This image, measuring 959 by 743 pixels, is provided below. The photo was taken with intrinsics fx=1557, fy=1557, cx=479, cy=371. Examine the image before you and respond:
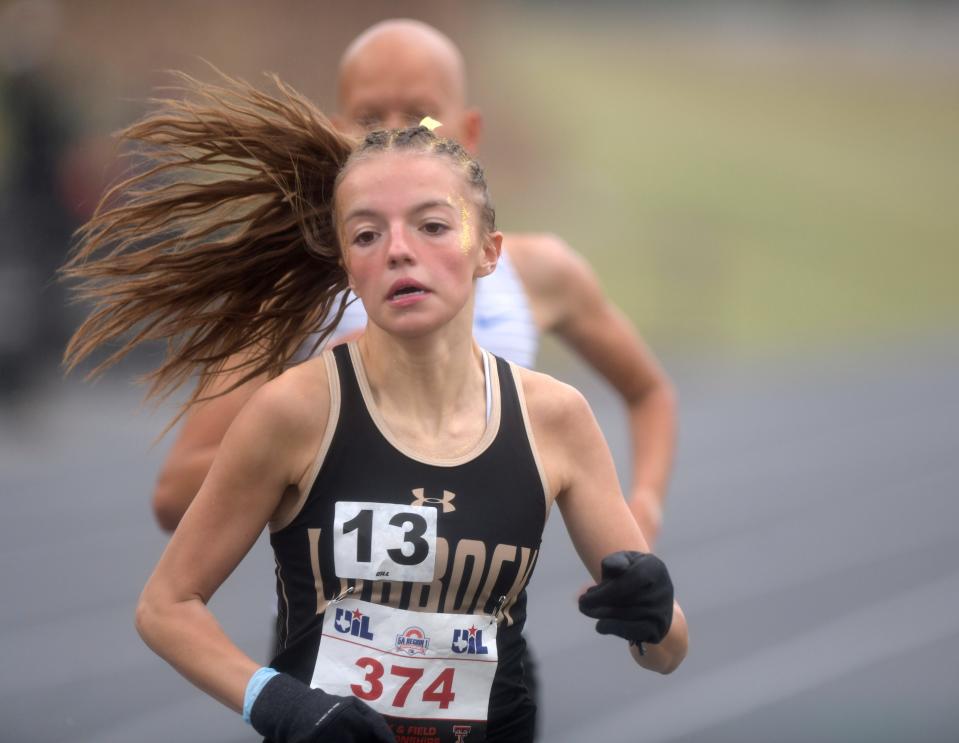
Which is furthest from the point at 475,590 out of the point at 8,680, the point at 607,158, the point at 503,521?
the point at 607,158

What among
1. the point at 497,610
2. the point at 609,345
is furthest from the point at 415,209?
the point at 609,345

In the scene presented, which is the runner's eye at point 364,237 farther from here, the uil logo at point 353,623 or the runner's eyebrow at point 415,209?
the uil logo at point 353,623

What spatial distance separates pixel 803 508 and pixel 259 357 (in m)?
8.63

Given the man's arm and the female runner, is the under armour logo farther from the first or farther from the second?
the man's arm

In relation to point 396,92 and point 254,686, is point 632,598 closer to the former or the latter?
point 254,686

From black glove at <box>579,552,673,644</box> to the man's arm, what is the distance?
1.02m

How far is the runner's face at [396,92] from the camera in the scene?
3.53 meters

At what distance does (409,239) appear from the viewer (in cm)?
253

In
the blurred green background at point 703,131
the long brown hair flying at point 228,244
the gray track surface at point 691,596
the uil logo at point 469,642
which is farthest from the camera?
the blurred green background at point 703,131

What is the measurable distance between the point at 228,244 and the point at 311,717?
3.29 ft

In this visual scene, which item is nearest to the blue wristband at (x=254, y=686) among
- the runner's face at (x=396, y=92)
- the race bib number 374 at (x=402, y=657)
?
the race bib number 374 at (x=402, y=657)

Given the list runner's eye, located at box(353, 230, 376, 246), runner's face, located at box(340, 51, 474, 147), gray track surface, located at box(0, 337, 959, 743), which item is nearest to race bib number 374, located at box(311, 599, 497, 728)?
runner's eye, located at box(353, 230, 376, 246)

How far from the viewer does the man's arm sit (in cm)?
376

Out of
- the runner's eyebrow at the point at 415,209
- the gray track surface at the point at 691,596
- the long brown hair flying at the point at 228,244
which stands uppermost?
the gray track surface at the point at 691,596
